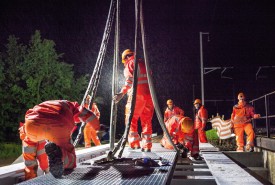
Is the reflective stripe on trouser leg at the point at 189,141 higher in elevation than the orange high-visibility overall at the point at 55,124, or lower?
lower

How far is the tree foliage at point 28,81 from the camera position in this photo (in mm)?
21359

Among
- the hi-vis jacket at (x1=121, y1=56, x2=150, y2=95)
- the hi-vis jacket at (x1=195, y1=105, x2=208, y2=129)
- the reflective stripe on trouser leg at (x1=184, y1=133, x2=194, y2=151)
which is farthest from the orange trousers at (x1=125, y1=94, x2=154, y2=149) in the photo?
the hi-vis jacket at (x1=195, y1=105, x2=208, y2=129)

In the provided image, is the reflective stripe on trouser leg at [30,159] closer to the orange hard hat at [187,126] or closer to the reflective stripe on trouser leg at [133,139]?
the orange hard hat at [187,126]

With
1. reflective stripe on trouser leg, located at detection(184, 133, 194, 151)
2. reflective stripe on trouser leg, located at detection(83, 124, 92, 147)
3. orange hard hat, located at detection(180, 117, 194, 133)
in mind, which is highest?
orange hard hat, located at detection(180, 117, 194, 133)

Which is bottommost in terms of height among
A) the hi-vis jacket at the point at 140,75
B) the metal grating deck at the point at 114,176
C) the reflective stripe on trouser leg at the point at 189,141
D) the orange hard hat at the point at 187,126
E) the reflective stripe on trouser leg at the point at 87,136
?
the reflective stripe on trouser leg at the point at 87,136

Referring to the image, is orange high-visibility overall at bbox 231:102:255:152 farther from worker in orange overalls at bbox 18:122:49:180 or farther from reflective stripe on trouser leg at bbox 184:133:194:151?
worker in orange overalls at bbox 18:122:49:180

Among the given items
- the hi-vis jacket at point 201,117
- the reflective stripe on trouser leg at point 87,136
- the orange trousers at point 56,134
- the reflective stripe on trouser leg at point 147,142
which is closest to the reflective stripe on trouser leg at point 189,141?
the reflective stripe on trouser leg at point 147,142

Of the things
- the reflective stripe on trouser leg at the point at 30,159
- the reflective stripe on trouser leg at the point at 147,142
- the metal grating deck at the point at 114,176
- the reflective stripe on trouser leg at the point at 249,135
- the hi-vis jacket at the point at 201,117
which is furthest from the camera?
the hi-vis jacket at the point at 201,117

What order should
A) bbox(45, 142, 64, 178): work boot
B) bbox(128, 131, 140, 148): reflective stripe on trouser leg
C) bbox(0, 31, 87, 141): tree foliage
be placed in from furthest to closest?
bbox(0, 31, 87, 141): tree foliage < bbox(128, 131, 140, 148): reflective stripe on trouser leg < bbox(45, 142, 64, 178): work boot

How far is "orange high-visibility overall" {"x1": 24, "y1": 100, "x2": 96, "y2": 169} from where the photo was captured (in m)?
4.17

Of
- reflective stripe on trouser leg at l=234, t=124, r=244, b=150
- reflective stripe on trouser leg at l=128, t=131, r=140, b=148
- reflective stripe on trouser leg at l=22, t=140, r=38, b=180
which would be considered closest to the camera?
reflective stripe on trouser leg at l=22, t=140, r=38, b=180

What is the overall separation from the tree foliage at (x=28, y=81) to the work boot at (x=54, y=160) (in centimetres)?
1809

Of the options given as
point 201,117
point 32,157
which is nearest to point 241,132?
point 201,117

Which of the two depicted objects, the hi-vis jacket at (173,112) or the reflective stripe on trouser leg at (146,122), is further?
the hi-vis jacket at (173,112)
